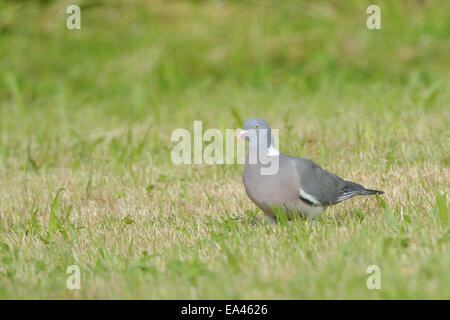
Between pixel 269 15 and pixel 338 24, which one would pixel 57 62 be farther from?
pixel 338 24

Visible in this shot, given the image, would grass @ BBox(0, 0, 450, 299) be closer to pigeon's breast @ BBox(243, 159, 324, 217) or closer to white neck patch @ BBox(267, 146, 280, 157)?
pigeon's breast @ BBox(243, 159, 324, 217)

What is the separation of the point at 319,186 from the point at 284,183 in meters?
0.26

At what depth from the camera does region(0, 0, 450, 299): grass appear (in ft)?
11.5

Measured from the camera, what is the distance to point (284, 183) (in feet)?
13.8

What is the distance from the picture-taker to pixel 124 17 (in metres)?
11.8

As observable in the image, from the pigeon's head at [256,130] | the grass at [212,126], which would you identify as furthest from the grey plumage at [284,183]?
the grass at [212,126]

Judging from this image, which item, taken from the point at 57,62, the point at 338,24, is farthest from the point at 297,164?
the point at 57,62

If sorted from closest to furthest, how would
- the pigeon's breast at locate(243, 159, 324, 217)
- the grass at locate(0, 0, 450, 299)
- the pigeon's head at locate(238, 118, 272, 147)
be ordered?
the grass at locate(0, 0, 450, 299) < the pigeon's breast at locate(243, 159, 324, 217) < the pigeon's head at locate(238, 118, 272, 147)

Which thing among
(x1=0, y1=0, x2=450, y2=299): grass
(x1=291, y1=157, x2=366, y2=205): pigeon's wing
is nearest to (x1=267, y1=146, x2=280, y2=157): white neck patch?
(x1=291, y1=157, x2=366, y2=205): pigeon's wing

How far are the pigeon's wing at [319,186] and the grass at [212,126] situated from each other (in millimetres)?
152

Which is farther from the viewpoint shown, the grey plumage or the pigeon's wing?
the pigeon's wing

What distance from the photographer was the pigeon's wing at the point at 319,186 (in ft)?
14.1

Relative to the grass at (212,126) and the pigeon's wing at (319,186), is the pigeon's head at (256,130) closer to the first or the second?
the pigeon's wing at (319,186)

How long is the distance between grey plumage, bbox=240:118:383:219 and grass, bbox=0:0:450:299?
15cm
